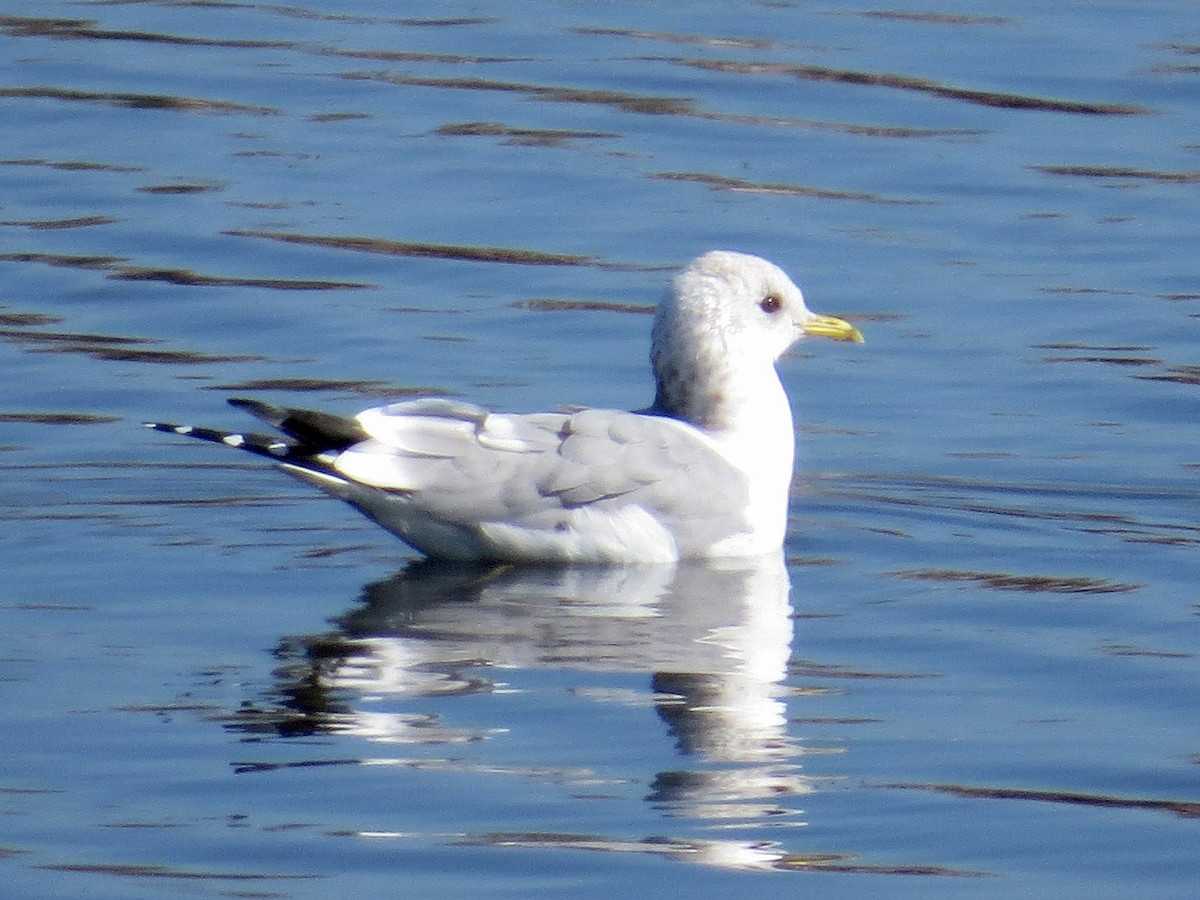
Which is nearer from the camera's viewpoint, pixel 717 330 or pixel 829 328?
pixel 717 330

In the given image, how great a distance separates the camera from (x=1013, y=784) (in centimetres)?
660

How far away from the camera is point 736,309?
9227 millimetres

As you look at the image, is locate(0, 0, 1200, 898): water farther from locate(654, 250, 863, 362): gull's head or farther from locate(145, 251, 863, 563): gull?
locate(654, 250, 863, 362): gull's head

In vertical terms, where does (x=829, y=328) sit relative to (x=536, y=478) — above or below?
above

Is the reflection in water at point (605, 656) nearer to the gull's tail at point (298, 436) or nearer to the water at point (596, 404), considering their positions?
the water at point (596, 404)

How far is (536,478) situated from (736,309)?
3.50 ft

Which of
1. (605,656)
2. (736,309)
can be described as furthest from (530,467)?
(605,656)

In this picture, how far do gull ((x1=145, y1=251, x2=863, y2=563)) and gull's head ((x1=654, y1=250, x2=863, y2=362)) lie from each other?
0.36 m

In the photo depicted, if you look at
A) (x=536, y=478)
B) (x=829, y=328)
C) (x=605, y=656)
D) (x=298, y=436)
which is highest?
(x=829, y=328)

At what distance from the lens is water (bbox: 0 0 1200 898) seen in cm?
628

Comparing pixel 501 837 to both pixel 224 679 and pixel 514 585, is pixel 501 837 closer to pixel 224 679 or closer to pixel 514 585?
pixel 224 679

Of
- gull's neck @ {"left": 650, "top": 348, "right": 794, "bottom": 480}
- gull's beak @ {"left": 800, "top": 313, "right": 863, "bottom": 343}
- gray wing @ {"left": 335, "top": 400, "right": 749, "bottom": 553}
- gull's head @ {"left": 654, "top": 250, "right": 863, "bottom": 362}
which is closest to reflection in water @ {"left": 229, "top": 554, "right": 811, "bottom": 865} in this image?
gray wing @ {"left": 335, "top": 400, "right": 749, "bottom": 553}

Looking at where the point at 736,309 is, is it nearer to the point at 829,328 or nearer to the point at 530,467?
the point at 829,328

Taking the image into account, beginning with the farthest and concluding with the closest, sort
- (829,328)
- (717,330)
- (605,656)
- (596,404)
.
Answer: (596,404) < (829,328) < (717,330) < (605,656)
